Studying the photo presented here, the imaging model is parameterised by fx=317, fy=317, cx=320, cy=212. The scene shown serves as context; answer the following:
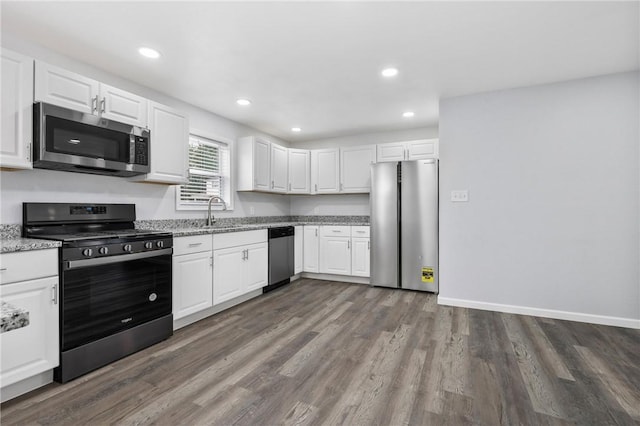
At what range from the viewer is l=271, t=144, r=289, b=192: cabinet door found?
4.90 metres

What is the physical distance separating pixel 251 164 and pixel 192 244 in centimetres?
173

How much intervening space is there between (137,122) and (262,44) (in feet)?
4.43

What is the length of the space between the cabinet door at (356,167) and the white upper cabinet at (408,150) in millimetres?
158

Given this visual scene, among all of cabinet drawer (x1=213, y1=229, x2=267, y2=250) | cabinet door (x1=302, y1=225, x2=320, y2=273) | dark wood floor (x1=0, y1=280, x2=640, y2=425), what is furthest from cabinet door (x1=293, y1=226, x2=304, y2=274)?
dark wood floor (x1=0, y1=280, x2=640, y2=425)

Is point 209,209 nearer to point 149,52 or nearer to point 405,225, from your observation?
point 149,52

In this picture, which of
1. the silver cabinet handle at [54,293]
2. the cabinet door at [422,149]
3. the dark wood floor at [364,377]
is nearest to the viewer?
the dark wood floor at [364,377]

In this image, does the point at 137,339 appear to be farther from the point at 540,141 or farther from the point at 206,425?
the point at 540,141

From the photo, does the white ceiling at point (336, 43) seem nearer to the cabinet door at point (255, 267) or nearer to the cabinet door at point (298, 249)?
the cabinet door at point (255, 267)

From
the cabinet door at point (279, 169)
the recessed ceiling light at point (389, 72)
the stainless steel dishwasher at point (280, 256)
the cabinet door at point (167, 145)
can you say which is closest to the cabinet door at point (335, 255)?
the stainless steel dishwasher at point (280, 256)

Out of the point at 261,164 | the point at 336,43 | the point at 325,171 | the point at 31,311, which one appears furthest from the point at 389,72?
the point at 31,311

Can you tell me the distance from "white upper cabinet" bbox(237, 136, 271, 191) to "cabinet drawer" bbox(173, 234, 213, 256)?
141cm

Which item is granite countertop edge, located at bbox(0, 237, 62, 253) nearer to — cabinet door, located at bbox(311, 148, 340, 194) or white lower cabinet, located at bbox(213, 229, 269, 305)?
white lower cabinet, located at bbox(213, 229, 269, 305)

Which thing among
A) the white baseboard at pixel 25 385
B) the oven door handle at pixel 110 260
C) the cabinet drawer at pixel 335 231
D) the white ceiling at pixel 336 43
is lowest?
the white baseboard at pixel 25 385

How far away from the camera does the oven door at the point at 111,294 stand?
208 cm
